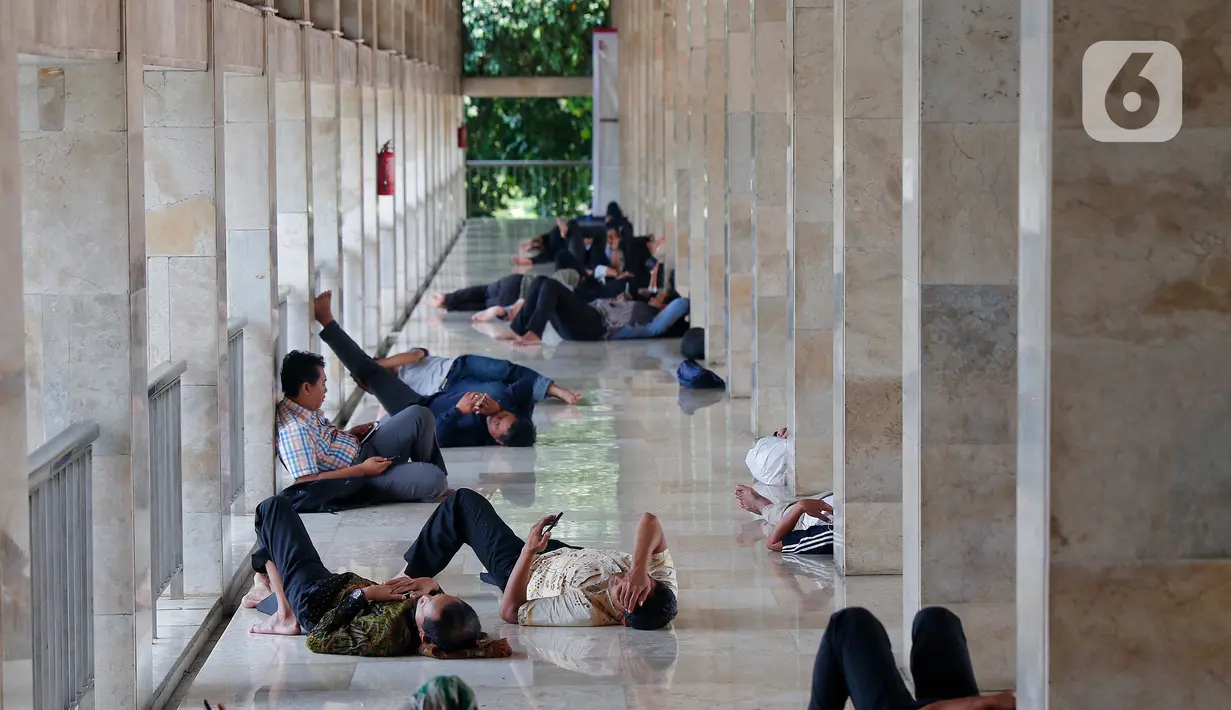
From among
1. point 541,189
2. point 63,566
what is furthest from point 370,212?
point 541,189

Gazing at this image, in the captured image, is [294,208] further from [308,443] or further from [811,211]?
[811,211]

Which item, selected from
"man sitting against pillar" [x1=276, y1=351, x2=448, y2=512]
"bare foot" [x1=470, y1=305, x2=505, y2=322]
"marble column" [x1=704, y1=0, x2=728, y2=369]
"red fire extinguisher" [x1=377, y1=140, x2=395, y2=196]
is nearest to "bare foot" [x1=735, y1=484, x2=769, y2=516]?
"man sitting against pillar" [x1=276, y1=351, x2=448, y2=512]

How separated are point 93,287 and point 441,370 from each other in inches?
251

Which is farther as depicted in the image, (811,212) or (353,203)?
(353,203)

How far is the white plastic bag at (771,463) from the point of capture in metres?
10.5

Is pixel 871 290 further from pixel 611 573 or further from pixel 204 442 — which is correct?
pixel 204 442

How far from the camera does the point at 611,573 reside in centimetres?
768

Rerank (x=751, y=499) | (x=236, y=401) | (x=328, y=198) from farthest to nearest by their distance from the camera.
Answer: (x=328, y=198) → (x=751, y=499) → (x=236, y=401)

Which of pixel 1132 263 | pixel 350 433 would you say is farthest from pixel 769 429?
pixel 1132 263

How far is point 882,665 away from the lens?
539 cm

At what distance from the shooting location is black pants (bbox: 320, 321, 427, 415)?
1159 centimetres

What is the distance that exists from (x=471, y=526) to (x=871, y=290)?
7.56 ft

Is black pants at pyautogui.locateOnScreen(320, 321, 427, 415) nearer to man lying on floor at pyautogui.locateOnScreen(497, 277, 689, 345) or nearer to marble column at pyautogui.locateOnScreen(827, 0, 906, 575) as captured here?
marble column at pyautogui.locateOnScreen(827, 0, 906, 575)

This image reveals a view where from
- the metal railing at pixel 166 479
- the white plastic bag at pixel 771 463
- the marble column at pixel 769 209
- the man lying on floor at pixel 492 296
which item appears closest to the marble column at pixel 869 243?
the white plastic bag at pixel 771 463
